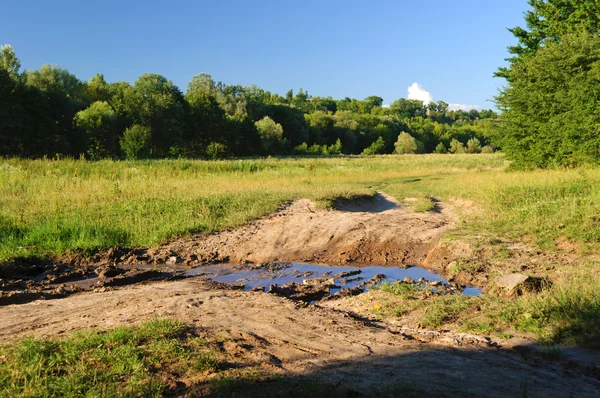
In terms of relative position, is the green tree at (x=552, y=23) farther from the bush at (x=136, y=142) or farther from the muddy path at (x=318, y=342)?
the bush at (x=136, y=142)

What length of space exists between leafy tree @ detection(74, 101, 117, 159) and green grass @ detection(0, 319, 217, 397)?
46714 mm

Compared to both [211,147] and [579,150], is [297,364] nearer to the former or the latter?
[579,150]

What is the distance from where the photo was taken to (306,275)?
888cm

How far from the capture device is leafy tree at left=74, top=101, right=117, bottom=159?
49.2m

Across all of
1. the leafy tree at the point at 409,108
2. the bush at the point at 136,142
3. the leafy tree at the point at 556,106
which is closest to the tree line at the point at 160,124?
the bush at the point at 136,142

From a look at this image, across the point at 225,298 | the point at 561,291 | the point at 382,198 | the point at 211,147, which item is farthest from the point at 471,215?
the point at 211,147

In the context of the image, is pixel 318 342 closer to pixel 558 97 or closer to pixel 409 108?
pixel 558 97

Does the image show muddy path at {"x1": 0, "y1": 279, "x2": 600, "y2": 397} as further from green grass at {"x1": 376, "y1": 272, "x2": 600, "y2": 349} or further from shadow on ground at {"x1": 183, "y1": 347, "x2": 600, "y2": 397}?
green grass at {"x1": 376, "y1": 272, "x2": 600, "y2": 349}

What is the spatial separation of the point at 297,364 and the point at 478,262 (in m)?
5.22

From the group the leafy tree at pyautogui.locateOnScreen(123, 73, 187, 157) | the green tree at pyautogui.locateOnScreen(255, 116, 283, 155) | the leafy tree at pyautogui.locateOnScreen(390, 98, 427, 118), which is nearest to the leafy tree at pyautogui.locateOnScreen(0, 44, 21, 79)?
the leafy tree at pyautogui.locateOnScreen(123, 73, 187, 157)

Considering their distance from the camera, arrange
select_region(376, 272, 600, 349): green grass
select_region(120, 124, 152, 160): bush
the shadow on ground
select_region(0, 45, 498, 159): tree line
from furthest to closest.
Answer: select_region(120, 124, 152, 160): bush → select_region(0, 45, 498, 159): tree line → select_region(376, 272, 600, 349): green grass → the shadow on ground

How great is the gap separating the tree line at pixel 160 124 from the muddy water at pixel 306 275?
15.1 m

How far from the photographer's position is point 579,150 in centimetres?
2152

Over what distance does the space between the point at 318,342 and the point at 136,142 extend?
4737 centimetres
